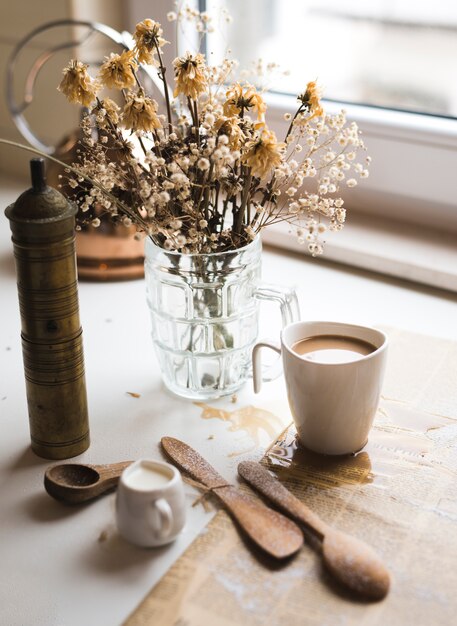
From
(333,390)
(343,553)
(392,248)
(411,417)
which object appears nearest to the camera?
(343,553)

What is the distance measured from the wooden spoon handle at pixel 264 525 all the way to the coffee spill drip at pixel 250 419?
12cm

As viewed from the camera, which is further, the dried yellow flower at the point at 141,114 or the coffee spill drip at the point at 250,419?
the coffee spill drip at the point at 250,419

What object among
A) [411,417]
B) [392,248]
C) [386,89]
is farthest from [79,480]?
[386,89]

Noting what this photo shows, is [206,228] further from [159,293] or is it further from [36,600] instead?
[36,600]

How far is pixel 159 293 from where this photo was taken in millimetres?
878

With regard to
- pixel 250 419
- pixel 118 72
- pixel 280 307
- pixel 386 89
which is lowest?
pixel 250 419

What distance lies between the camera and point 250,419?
871 millimetres

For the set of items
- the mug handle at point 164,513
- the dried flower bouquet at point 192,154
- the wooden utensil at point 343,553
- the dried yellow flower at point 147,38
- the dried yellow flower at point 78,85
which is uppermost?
the dried yellow flower at point 147,38

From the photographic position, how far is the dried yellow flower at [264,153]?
726 millimetres

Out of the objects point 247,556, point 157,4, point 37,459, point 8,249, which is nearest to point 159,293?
point 37,459

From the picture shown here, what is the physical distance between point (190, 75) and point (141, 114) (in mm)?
59

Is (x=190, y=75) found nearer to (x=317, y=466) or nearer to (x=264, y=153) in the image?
(x=264, y=153)

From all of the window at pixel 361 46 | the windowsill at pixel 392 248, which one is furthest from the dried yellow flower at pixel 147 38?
the window at pixel 361 46

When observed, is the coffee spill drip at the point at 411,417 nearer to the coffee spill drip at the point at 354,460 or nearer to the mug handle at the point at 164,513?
the coffee spill drip at the point at 354,460
